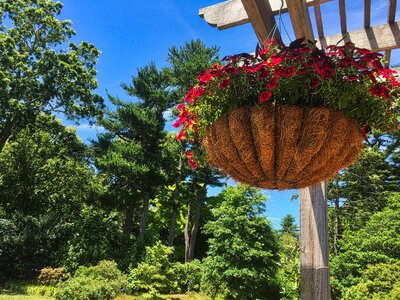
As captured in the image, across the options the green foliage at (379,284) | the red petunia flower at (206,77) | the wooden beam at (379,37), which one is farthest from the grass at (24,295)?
the red petunia flower at (206,77)

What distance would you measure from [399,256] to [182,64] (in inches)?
425

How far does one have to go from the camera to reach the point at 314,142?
142cm

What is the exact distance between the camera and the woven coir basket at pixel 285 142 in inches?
55.7

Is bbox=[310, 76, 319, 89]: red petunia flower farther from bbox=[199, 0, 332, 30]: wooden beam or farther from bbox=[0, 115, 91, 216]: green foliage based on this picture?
bbox=[0, 115, 91, 216]: green foliage

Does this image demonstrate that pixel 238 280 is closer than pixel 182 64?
Yes

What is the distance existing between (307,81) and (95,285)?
819cm

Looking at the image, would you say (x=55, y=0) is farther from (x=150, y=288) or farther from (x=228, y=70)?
(x=228, y=70)

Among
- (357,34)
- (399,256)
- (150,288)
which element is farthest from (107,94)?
(357,34)

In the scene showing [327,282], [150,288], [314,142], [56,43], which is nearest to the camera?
[314,142]

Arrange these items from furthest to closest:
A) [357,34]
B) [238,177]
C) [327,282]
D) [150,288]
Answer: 1. [150,288]
2. [357,34]
3. [327,282]
4. [238,177]

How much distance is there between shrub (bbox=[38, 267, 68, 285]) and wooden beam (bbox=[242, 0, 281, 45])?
1089cm

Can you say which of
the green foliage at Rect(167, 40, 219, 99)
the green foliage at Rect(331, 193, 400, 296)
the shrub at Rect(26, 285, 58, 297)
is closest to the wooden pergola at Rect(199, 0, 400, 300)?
the green foliage at Rect(331, 193, 400, 296)

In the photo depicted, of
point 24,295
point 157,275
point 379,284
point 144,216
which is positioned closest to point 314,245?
point 379,284

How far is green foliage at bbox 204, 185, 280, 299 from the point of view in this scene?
32.2 feet
